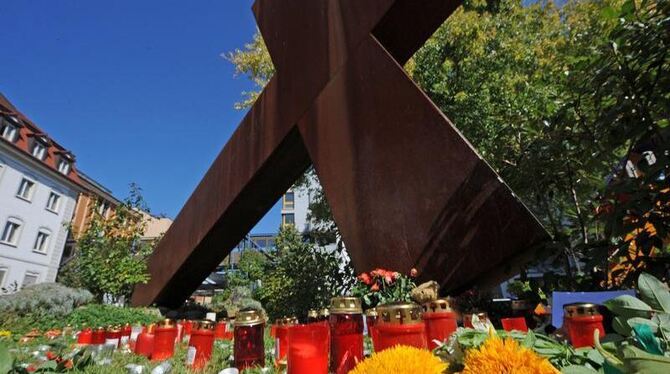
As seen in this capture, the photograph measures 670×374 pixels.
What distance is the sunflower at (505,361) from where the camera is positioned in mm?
624

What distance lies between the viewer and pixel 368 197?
309 centimetres

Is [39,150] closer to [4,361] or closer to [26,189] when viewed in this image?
[26,189]

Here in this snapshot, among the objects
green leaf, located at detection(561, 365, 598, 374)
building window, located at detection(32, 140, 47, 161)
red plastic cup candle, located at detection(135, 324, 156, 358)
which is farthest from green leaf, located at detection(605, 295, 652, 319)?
building window, located at detection(32, 140, 47, 161)

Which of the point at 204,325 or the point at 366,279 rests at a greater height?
the point at 366,279

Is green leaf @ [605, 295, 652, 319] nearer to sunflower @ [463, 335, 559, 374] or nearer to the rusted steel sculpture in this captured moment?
sunflower @ [463, 335, 559, 374]

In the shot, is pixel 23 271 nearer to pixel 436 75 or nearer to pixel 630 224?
pixel 436 75

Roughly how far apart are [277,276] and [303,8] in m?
7.36

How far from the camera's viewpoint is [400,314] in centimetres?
106

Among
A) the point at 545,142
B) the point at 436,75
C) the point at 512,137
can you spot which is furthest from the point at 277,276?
the point at 545,142

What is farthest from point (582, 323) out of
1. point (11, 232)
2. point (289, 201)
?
point (289, 201)

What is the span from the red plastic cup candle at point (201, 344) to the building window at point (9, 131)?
25963mm

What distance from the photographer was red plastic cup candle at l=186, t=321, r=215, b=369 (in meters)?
1.71

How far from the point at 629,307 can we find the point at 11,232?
27704 millimetres

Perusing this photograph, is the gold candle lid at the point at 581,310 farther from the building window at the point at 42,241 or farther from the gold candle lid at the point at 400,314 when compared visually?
the building window at the point at 42,241
